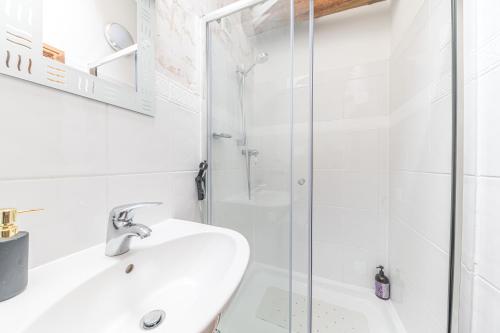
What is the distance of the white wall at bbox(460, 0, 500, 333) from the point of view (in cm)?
46

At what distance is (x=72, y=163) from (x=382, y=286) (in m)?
1.76

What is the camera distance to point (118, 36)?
0.60 m

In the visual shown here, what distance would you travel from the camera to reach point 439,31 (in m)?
0.72

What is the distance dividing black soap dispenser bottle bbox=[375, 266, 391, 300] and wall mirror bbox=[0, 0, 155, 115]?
5.60ft

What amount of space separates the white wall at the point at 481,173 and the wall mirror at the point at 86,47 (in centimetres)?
102

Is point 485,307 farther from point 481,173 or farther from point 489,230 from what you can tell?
point 481,173

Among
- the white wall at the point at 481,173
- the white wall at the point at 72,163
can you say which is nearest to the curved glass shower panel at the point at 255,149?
A: the white wall at the point at 72,163

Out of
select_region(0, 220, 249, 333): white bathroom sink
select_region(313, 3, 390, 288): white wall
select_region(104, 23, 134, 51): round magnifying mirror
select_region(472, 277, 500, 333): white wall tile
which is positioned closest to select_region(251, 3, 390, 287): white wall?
select_region(313, 3, 390, 288): white wall

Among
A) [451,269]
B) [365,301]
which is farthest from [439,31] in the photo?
[365,301]

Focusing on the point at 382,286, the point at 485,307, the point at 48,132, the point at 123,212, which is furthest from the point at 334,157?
the point at 48,132

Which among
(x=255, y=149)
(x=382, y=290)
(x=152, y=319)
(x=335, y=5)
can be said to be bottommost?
(x=382, y=290)

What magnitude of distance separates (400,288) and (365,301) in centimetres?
27

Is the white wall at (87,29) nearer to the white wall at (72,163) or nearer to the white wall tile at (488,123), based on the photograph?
the white wall at (72,163)

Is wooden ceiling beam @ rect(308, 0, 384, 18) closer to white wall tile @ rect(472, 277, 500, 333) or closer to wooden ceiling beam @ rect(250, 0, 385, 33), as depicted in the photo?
wooden ceiling beam @ rect(250, 0, 385, 33)
